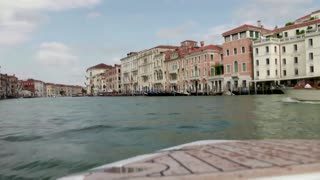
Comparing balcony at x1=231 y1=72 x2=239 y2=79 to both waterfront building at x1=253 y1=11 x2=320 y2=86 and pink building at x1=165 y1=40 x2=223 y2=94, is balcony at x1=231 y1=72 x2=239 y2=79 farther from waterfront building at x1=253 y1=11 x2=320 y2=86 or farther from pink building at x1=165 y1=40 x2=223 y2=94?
waterfront building at x1=253 y1=11 x2=320 y2=86

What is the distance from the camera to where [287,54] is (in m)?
45.8

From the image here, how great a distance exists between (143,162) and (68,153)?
13.8ft

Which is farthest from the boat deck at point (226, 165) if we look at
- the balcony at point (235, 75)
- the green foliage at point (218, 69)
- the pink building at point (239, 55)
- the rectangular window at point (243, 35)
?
the green foliage at point (218, 69)

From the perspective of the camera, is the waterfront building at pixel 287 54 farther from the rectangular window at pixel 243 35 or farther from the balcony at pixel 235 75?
the balcony at pixel 235 75

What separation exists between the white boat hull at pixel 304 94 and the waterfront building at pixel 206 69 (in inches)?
1282

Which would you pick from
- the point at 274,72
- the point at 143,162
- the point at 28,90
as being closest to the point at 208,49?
the point at 274,72

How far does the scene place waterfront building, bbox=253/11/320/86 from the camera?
42.6m

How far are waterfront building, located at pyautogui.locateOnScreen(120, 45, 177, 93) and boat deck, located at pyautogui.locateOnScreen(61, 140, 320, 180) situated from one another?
72.2m

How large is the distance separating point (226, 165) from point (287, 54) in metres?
46.3

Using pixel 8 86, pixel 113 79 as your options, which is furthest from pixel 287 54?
pixel 8 86

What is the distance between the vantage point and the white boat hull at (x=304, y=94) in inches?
821

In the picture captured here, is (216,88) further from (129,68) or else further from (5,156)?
(5,156)

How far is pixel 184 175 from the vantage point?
1900 mm

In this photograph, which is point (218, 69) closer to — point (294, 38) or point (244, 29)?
point (244, 29)
